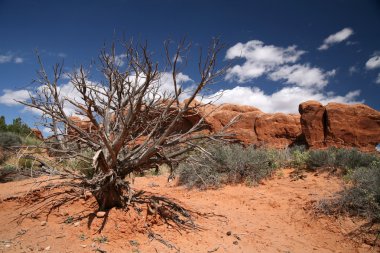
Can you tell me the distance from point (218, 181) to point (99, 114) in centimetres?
424

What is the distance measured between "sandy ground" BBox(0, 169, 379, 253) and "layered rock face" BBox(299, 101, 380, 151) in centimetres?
1087

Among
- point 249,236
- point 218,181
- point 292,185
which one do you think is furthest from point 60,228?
point 292,185

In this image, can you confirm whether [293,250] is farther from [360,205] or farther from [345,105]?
[345,105]

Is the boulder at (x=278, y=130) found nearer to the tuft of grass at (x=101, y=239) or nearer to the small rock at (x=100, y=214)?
the small rock at (x=100, y=214)

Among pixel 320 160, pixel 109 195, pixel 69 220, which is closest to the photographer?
pixel 69 220

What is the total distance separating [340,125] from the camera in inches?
648

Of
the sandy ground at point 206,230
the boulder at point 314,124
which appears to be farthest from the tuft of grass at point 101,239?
the boulder at point 314,124

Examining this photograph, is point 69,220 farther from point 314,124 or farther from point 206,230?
point 314,124

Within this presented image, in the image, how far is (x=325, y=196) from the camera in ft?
21.2

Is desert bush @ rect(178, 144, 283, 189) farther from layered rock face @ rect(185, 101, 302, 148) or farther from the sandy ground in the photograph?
layered rock face @ rect(185, 101, 302, 148)

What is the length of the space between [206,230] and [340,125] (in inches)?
562

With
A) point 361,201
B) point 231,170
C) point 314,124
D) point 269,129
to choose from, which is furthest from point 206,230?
point 269,129

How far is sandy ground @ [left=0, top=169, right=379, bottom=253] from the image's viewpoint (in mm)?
3994

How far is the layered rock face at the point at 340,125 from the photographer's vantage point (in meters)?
16.1
